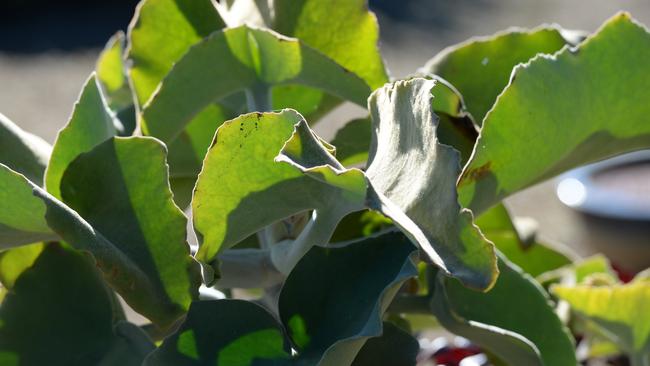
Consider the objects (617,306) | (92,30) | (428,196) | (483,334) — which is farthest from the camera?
(92,30)

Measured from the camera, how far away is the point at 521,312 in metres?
0.46

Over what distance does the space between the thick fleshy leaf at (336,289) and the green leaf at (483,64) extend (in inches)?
5.4

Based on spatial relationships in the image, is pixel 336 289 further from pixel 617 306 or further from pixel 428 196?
pixel 617 306

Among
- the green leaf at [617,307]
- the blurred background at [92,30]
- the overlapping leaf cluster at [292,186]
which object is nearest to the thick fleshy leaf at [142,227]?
the overlapping leaf cluster at [292,186]

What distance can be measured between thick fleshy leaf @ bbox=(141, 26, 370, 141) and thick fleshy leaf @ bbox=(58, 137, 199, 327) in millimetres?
54

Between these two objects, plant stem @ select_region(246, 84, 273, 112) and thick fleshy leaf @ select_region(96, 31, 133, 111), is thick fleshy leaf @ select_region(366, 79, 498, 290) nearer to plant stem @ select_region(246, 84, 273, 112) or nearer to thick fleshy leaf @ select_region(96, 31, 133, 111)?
plant stem @ select_region(246, 84, 273, 112)

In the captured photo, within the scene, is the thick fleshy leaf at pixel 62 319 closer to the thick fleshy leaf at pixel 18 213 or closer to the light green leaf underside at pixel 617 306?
the thick fleshy leaf at pixel 18 213

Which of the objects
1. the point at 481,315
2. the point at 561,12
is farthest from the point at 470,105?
the point at 561,12

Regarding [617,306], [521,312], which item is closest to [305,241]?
[521,312]

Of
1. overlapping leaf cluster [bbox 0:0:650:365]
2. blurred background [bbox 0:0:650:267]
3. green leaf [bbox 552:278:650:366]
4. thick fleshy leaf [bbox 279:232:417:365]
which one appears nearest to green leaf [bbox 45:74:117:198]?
overlapping leaf cluster [bbox 0:0:650:365]

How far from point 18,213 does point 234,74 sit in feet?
0.38

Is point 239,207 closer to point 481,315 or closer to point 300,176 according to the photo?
point 300,176

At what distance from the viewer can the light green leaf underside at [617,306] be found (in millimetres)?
535

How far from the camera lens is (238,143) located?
331mm
